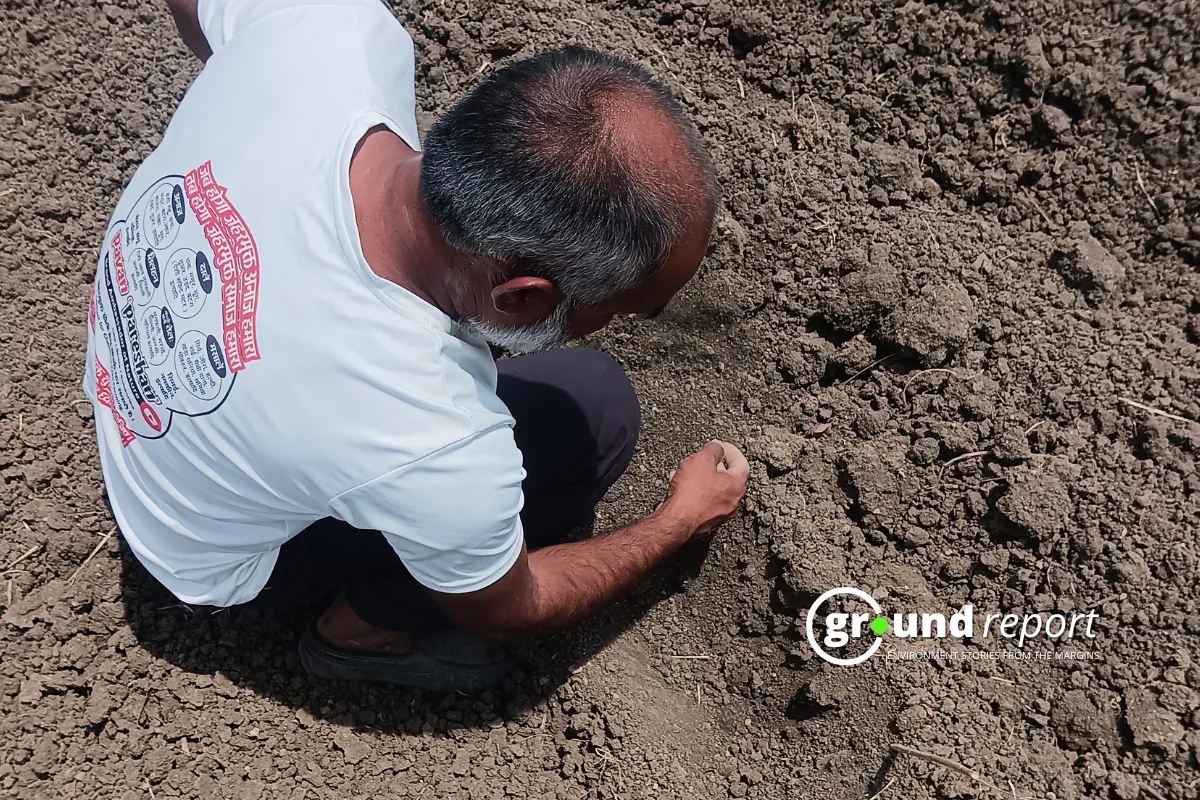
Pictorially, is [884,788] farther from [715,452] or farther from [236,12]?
[236,12]

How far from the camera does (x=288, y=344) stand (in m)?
1.27

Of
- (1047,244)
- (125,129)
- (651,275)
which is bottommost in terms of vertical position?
Result: (125,129)

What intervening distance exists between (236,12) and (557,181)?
86 cm


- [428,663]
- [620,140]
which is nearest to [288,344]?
[620,140]

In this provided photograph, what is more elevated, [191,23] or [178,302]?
[191,23]

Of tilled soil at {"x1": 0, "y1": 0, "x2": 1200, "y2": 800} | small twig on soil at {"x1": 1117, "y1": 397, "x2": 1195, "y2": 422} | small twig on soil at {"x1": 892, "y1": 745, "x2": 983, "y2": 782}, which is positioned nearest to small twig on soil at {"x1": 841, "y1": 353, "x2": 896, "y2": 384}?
tilled soil at {"x1": 0, "y1": 0, "x2": 1200, "y2": 800}

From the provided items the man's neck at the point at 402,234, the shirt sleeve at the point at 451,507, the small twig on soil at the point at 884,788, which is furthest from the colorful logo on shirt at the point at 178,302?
the small twig on soil at the point at 884,788

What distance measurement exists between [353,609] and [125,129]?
1517 mm

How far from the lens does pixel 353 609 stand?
2.03 m

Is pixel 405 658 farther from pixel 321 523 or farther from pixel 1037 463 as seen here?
pixel 1037 463

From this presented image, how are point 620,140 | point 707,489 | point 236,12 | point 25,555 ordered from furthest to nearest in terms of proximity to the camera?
point 707,489 < point 25,555 < point 236,12 < point 620,140

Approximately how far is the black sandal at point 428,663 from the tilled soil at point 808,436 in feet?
0.28

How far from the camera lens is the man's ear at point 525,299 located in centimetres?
126

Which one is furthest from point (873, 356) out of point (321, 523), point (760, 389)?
point (321, 523)
